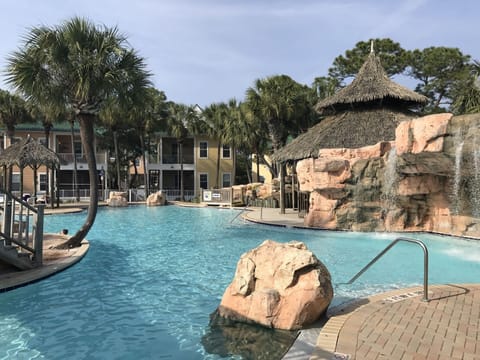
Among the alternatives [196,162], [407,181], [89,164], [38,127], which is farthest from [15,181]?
[407,181]

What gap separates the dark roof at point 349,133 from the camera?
1758 centimetres

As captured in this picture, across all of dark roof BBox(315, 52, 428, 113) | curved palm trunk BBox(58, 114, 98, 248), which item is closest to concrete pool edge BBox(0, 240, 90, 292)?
curved palm trunk BBox(58, 114, 98, 248)

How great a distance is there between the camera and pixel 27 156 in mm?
20547

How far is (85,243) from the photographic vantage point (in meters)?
11.5

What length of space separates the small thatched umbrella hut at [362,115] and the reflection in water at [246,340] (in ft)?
43.5

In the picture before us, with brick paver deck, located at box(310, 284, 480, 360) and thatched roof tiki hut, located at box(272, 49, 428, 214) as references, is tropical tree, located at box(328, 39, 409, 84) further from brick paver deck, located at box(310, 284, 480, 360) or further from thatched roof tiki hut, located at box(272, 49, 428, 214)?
brick paver deck, located at box(310, 284, 480, 360)

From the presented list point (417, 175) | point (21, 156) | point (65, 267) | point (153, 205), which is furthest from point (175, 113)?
point (65, 267)

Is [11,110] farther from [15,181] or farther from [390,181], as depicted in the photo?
[390,181]

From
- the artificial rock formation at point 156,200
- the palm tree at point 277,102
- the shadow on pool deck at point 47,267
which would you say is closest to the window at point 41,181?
the artificial rock formation at point 156,200

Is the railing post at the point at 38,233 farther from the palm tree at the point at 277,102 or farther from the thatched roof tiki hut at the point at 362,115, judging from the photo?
the palm tree at the point at 277,102

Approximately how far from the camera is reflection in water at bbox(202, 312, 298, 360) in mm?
4582

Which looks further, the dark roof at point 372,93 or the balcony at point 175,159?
the balcony at point 175,159

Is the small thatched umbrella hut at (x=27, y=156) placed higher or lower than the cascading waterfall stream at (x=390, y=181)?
higher

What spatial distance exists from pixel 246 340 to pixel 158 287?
3145mm
